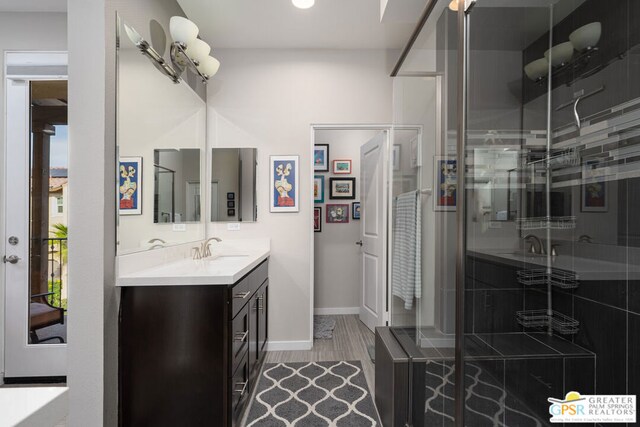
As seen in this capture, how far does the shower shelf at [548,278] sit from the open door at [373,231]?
2.19m

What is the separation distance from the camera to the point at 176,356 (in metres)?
1.70

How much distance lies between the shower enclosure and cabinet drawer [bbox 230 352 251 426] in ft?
3.56

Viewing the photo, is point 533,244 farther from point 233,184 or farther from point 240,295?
point 233,184

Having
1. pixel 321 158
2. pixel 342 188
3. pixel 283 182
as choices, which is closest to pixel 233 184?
pixel 283 182

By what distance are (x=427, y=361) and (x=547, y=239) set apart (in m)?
0.86

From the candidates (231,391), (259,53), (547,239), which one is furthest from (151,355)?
(259,53)

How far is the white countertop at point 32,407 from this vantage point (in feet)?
1.45

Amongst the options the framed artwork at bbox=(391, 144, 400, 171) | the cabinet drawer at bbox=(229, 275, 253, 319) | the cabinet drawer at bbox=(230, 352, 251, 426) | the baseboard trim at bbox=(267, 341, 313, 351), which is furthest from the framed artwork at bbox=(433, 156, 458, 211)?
the baseboard trim at bbox=(267, 341, 313, 351)

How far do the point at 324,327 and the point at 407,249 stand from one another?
79.7 inches

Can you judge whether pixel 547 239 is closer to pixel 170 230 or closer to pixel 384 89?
pixel 170 230

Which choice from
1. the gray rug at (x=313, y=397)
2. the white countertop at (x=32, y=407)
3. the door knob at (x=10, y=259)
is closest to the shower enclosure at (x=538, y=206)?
the gray rug at (x=313, y=397)

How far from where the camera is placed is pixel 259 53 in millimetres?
3146

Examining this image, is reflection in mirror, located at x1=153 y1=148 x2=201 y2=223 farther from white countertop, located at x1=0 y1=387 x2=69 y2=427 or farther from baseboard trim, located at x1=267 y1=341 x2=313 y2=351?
white countertop, located at x1=0 y1=387 x2=69 y2=427

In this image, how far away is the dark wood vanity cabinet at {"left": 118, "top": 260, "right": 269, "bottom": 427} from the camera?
1.69m
